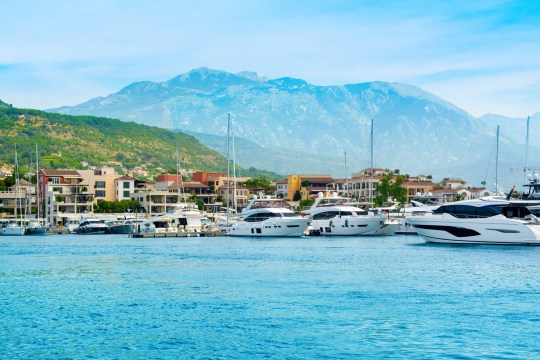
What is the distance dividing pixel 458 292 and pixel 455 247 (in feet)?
99.7

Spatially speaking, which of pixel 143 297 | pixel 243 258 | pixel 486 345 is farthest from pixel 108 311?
pixel 243 258

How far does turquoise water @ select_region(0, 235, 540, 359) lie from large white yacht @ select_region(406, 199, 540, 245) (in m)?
8.06

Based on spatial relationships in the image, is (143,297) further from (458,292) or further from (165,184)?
(165,184)

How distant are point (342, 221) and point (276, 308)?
61.5m

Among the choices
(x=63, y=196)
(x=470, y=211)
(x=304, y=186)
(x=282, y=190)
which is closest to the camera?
(x=470, y=211)

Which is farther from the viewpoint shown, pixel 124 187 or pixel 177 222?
pixel 124 187

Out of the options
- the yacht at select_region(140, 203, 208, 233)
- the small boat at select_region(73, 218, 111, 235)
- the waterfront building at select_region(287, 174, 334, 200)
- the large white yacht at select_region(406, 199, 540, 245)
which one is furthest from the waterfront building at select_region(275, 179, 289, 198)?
the large white yacht at select_region(406, 199, 540, 245)

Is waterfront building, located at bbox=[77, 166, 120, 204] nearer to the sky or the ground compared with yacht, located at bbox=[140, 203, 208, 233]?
nearer to the sky

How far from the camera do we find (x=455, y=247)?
68938mm

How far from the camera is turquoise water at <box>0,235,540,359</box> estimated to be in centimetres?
2744

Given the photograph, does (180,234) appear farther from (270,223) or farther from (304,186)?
(304,186)

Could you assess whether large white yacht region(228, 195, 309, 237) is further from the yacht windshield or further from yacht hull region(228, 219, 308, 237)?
→ the yacht windshield

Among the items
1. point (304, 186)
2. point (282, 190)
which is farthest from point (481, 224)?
point (282, 190)

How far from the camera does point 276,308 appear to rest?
34.8 meters
